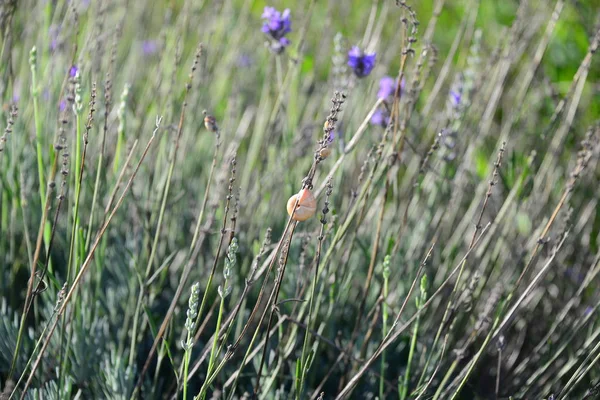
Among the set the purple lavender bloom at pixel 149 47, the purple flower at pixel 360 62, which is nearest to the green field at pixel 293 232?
the purple flower at pixel 360 62

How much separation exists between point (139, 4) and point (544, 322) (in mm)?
1832

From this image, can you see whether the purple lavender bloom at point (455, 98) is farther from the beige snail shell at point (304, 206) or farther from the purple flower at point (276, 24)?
the beige snail shell at point (304, 206)

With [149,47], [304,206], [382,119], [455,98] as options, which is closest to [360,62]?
[382,119]

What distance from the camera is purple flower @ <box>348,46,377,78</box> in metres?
1.25

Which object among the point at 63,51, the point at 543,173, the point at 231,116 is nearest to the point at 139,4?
the point at 63,51

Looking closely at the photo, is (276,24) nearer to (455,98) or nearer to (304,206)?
(455,98)

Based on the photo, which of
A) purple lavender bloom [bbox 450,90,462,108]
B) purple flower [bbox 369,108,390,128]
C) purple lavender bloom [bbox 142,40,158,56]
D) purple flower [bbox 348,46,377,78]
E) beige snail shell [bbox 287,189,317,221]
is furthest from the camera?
purple lavender bloom [bbox 142,40,158,56]

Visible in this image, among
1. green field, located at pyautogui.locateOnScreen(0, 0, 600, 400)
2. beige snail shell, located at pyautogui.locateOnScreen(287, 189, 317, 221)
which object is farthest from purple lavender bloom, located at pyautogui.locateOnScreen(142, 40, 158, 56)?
beige snail shell, located at pyautogui.locateOnScreen(287, 189, 317, 221)

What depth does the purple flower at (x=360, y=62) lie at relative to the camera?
125 centimetres

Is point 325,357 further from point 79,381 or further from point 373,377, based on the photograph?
point 79,381

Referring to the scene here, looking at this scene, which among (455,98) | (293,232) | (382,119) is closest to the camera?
(293,232)

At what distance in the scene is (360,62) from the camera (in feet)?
4.13

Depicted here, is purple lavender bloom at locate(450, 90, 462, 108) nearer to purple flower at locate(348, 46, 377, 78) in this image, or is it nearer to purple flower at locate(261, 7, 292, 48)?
purple flower at locate(348, 46, 377, 78)

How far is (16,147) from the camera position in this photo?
138 cm
